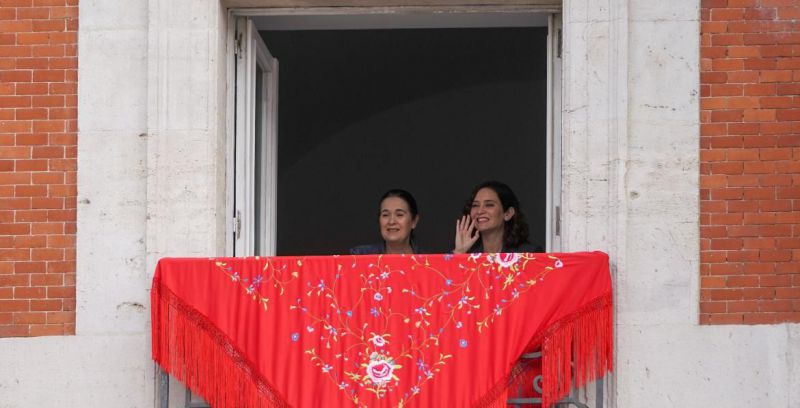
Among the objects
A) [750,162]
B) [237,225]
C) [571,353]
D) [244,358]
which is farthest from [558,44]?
[244,358]

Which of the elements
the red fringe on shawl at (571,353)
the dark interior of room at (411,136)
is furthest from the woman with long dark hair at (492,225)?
the dark interior of room at (411,136)

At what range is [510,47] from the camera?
1269 cm

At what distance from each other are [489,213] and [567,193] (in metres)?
0.84

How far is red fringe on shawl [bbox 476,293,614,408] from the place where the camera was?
5.83 metres

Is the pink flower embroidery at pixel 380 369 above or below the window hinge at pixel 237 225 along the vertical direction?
below

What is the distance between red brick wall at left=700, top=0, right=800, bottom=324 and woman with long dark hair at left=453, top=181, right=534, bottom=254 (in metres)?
1.22

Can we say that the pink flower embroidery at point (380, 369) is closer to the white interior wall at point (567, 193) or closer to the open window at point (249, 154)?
the white interior wall at point (567, 193)

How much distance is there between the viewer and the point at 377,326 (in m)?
5.93

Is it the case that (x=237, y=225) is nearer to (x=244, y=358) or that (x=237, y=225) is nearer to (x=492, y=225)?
(x=244, y=358)

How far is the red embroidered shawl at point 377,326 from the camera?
19.2 feet

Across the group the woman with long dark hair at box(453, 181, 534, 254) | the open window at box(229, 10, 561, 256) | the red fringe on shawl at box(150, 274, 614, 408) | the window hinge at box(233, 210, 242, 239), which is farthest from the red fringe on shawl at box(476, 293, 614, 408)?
the open window at box(229, 10, 561, 256)

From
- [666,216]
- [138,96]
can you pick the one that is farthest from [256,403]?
[666,216]

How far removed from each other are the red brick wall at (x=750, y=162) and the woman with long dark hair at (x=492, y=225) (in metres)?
1.22

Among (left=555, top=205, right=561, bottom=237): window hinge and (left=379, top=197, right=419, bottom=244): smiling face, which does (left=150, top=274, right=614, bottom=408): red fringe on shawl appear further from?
→ (left=379, top=197, right=419, bottom=244): smiling face
